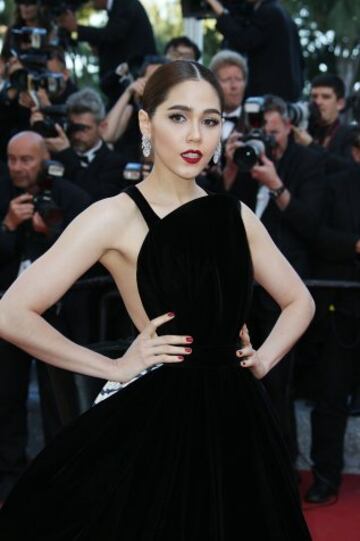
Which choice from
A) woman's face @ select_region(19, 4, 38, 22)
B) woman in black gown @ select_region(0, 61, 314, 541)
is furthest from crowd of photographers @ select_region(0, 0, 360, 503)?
woman in black gown @ select_region(0, 61, 314, 541)

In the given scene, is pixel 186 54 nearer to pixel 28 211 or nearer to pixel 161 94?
pixel 28 211

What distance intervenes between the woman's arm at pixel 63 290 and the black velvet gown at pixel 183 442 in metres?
0.08

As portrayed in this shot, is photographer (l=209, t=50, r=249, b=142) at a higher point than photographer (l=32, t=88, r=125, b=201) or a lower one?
higher

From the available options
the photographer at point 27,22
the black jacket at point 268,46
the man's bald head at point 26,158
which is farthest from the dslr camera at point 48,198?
the black jacket at point 268,46

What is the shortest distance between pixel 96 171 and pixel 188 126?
3628 mm

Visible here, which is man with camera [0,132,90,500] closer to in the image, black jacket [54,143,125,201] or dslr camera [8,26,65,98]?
black jacket [54,143,125,201]

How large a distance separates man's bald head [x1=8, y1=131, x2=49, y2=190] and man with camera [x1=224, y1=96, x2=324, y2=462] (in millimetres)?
1017

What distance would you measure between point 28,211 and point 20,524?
2911mm

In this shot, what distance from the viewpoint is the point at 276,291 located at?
3.08 metres

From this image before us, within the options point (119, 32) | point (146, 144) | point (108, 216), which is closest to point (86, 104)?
point (119, 32)

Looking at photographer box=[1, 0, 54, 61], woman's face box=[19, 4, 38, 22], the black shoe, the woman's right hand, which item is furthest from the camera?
woman's face box=[19, 4, 38, 22]

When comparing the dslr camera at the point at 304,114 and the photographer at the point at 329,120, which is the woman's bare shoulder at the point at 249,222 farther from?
the photographer at the point at 329,120

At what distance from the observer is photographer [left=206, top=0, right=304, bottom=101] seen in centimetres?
707

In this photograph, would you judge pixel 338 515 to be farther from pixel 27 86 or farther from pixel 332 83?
pixel 27 86
